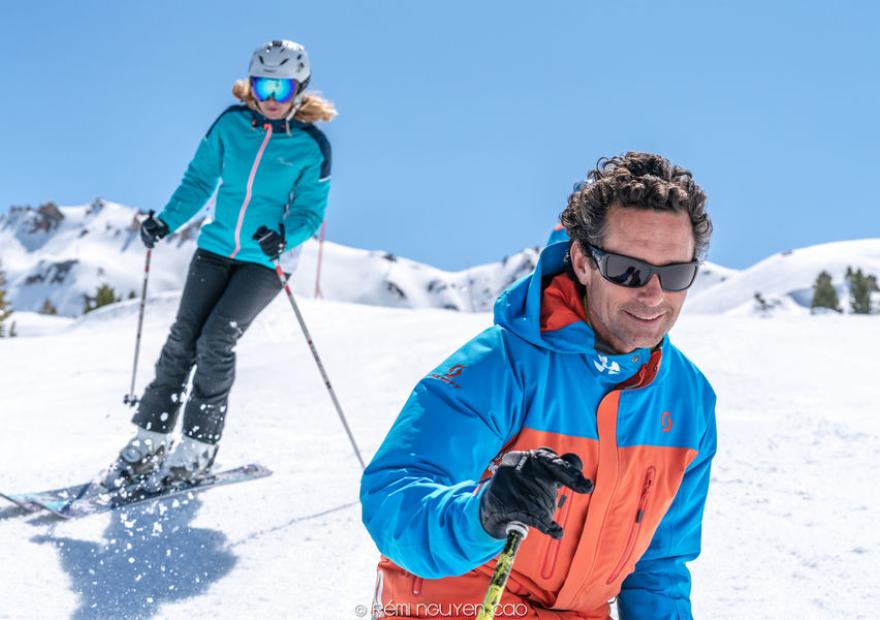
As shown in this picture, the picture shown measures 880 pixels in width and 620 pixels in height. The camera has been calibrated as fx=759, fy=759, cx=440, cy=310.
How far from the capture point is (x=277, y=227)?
5.20 meters

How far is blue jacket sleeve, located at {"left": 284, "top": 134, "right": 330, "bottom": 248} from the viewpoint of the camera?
514cm

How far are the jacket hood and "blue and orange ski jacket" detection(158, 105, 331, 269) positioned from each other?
10.5 feet

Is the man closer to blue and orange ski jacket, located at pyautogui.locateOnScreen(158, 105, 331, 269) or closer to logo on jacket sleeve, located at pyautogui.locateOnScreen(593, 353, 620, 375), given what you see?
logo on jacket sleeve, located at pyautogui.locateOnScreen(593, 353, 620, 375)

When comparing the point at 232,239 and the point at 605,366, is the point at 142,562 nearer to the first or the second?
the point at 232,239

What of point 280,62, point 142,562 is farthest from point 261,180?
point 142,562

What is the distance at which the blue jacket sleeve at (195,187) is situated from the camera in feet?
17.4

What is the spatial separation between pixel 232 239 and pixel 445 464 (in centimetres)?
373

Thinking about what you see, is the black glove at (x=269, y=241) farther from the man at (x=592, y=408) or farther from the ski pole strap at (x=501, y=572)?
the ski pole strap at (x=501, y=572)

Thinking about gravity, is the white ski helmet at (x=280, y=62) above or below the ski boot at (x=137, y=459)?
above

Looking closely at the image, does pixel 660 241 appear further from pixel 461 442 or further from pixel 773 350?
pixel 773 350

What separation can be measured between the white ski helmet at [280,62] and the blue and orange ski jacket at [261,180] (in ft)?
0.95

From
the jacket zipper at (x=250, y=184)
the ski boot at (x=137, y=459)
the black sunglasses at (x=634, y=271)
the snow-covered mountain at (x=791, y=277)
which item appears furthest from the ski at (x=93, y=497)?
the snow-covered mountain at (x=791, y=277)

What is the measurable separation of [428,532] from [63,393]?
8.57 m

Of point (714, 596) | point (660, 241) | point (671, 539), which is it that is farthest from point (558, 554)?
point (714, 596)
